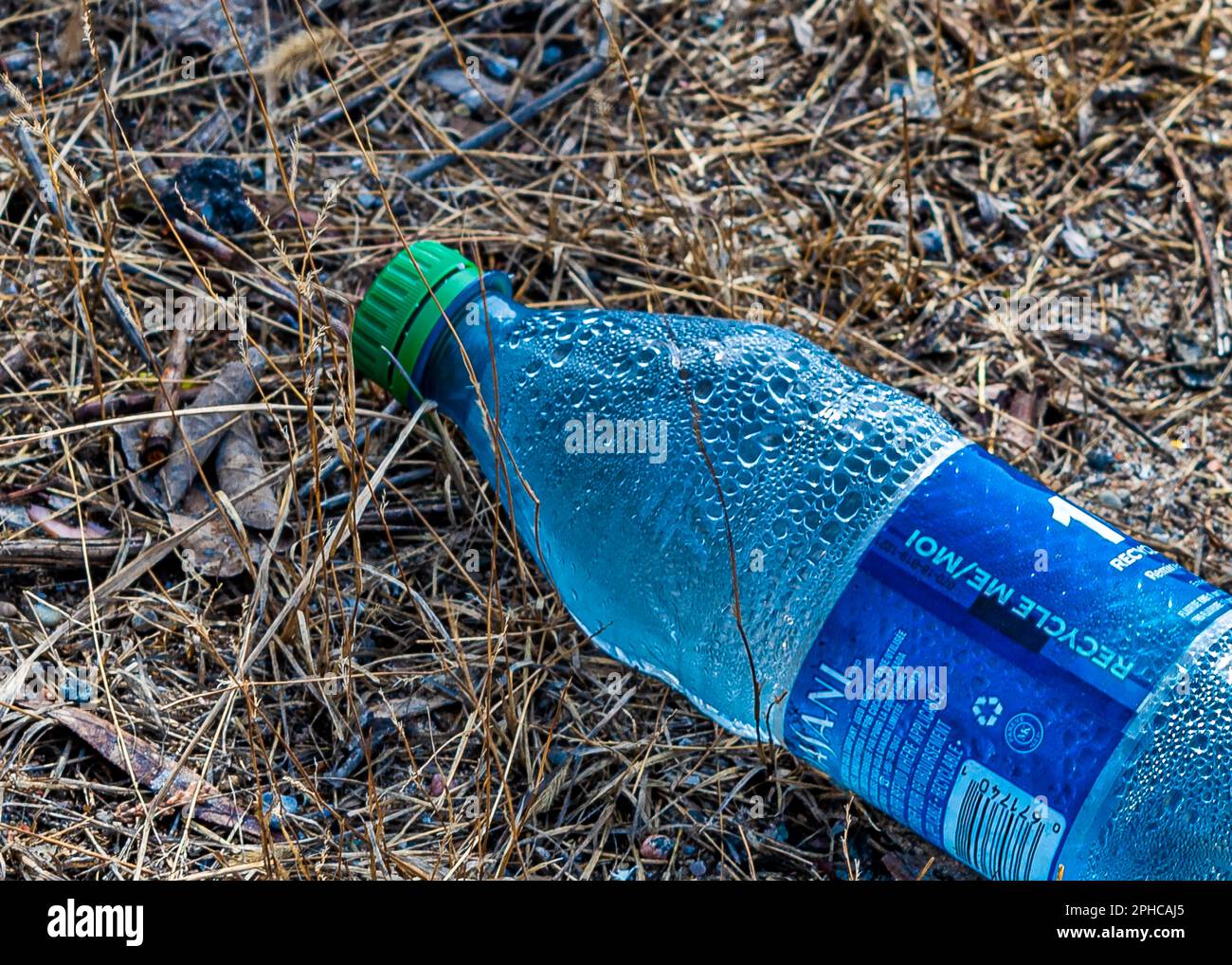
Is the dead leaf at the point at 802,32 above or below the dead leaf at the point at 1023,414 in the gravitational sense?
above

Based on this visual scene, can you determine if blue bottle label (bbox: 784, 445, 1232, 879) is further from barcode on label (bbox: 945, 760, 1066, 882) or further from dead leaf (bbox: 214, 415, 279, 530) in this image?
dead leaf (bbox: 214, 415, 279, 530)

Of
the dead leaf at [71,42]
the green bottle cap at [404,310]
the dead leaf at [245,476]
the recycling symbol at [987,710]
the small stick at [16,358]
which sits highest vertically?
the dead leaf at [71,42]

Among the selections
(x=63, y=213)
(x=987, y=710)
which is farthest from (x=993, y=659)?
(x=63, y=213)

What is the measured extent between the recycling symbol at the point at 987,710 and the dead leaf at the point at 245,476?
123 centimetres

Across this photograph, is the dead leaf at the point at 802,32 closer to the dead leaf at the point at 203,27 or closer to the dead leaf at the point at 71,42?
the dead leaf at the point at 203,27

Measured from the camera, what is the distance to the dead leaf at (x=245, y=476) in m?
2.21

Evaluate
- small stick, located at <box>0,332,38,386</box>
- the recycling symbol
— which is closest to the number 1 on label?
the recycling symbol

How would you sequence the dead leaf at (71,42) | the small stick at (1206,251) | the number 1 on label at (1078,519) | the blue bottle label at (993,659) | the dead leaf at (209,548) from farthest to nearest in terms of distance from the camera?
the dead leaf at (71,42) → the small stick at (1206,251) → the dead leaf at (209,548) → the number 1 on label at (1078,519) → the blue bottle label at (993,659)

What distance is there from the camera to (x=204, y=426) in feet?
7.57

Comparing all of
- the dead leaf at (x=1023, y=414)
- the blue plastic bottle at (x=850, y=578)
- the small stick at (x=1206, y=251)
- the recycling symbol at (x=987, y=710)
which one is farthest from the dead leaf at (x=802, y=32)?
the recycling symbol at (x=987, y=710)

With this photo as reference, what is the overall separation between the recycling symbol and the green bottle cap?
98 cm

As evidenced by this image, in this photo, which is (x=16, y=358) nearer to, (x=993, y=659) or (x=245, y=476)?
(x=245, y=476)

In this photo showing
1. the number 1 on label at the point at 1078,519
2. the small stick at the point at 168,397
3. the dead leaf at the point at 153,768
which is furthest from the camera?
the small stick at the point at 168,397

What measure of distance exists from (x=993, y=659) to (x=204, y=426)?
1.45m
